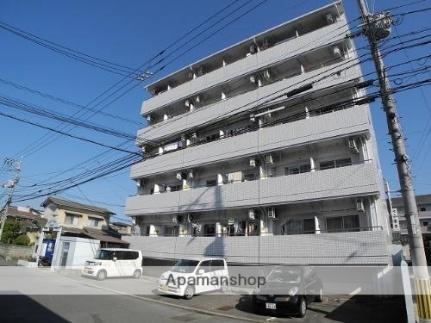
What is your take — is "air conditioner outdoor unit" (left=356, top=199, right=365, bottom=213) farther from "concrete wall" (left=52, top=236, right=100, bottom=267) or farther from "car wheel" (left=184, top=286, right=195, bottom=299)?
"concrete wall" (left=52, top=236, right=100, bottom=267)

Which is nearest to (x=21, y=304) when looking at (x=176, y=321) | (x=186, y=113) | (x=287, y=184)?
(x=176, y=321)

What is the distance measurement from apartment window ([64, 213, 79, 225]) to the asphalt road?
24.9 metres

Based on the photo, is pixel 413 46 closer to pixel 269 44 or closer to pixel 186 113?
pixel 269 44

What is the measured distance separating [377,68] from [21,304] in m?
13.1

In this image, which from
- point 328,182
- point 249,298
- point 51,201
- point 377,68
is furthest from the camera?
point 51,201

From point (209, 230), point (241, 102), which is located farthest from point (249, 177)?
point (241, 102)

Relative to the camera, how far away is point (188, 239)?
20.1m

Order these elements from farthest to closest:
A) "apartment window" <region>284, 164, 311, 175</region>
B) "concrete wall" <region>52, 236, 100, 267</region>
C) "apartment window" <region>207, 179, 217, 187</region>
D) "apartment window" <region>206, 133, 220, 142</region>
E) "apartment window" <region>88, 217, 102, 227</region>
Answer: "apartment window" <region>88, 217, 102, 227</region>, "concrete wall" <region>52, 236, 100, 267</region>, "apartment window" <region>206, 133, 220, 142</region>, "apartment window" <region>207, 179, 217, 187</region>, "apartment window" <region>284, 164, 311, 175</region>

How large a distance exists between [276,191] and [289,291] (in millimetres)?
6865

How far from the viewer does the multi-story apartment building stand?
15.5 metres

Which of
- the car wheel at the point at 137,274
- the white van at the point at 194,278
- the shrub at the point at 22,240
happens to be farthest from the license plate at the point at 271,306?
the shrub at the point at 22,240

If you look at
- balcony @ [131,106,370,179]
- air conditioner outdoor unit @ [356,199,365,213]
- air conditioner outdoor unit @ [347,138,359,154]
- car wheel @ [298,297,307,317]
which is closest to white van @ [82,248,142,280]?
balcony @ [131,106,370,179]

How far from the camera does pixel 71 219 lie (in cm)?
3884

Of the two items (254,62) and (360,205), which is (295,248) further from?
(254,62)
